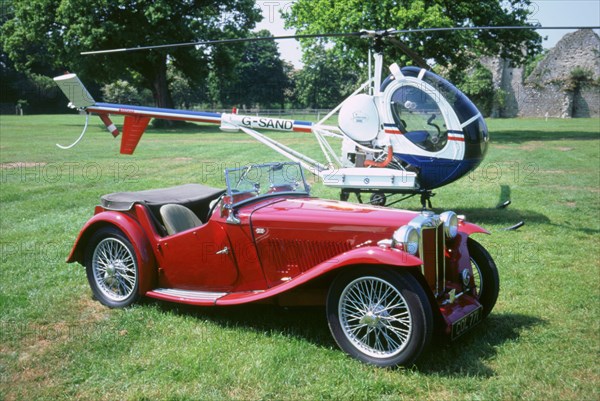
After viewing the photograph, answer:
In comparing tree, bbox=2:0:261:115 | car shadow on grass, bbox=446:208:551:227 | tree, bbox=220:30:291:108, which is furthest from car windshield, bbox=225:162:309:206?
tree, bbox=220:30:291:108

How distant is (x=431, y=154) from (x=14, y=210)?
8.02 metres

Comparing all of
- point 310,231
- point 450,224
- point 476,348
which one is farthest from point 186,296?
point 476,348

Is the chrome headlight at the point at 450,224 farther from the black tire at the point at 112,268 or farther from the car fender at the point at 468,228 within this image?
the black tire at the point at 112,268

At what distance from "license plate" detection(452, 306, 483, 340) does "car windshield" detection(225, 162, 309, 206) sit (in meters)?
2.13

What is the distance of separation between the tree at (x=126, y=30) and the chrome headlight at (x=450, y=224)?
105 feet

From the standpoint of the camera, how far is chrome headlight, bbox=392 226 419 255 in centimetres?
415

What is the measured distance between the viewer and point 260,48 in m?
80.0

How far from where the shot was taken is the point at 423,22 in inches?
927

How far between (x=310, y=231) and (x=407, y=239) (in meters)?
0.87

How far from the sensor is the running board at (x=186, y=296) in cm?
497

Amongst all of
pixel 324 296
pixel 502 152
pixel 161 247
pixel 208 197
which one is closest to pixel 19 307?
pixel 161 247

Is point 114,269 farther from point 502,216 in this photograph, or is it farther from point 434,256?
point 502,216

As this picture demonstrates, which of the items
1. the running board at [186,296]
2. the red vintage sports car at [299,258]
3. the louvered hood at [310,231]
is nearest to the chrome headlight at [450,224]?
the red vintage sports car at [299,258]

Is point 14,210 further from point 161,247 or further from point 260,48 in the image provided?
point 260,48
